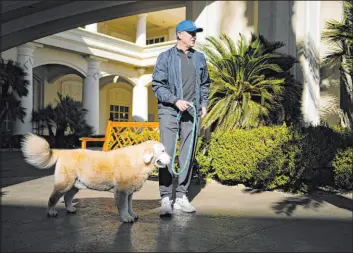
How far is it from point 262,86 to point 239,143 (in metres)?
1.22

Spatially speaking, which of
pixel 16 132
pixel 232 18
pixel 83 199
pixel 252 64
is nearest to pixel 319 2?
pixel 232 18

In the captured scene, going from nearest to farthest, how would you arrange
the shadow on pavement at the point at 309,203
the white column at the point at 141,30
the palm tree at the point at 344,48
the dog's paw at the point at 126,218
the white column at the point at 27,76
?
the dog's paw at the point at 126,218 → the shadow on pavement at the point at 309,203 → the palm tree at the point at 344,48 → the white column at the point at 27,76 → the white column at the point at 141,30

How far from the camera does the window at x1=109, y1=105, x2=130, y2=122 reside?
27.2 meters

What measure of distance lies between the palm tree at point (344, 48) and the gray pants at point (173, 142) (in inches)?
182

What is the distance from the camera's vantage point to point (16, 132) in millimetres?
18766

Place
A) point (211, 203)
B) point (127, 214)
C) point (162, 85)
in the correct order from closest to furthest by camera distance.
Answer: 1. point (127, 214)
2. point (162, 85)
3. point (211, 203)

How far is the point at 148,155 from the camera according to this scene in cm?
366

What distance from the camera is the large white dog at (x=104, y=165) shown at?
368 centimetres

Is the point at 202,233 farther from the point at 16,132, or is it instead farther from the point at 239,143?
the point at 16,132

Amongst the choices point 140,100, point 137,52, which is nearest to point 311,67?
point 137,52

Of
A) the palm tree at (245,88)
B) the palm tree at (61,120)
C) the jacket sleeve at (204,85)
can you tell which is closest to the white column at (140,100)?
the palm tree at (61,120)

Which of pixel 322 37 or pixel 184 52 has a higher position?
pixel 322 37

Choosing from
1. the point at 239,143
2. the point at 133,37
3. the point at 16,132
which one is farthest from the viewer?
the point at 133,37

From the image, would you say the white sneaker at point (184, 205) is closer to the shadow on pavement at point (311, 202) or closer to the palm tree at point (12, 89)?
the shadow on pavement at point (311, 202)
